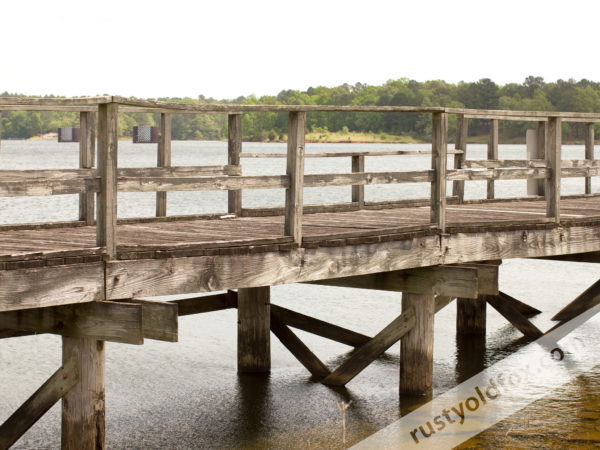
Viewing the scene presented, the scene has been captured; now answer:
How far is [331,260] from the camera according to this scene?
8.56 metres

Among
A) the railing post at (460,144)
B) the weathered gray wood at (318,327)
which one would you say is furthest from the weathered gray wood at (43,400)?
the railing post at (460,144)

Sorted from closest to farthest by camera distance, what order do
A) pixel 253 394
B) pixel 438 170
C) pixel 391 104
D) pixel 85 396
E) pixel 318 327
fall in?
pixel 85 396, pixel 438 170, pixel 253 394, pixel 318 327, pixel 391 104

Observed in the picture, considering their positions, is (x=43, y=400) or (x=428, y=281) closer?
(x=43, y=400)

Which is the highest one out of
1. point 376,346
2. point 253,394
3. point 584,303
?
point 376,346

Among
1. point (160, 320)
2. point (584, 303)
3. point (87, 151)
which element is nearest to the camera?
point (160, 320)

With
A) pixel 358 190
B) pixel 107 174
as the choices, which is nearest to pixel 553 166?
pixel 358 190

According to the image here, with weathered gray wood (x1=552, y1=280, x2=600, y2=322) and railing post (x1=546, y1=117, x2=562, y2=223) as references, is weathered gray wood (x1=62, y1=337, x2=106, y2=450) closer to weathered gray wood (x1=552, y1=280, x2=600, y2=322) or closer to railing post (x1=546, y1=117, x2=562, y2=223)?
railing post (x1=546, y1=117, x2=562, y2=223)

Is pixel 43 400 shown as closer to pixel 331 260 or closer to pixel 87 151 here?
pixel 331 260

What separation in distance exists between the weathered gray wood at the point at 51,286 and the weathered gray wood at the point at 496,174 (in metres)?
3.96

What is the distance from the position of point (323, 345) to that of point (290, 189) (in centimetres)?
622

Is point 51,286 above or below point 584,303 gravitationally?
above

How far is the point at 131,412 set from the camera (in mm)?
10375

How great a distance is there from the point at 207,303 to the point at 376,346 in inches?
85.8

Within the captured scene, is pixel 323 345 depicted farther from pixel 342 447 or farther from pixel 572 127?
pixel 572 127
